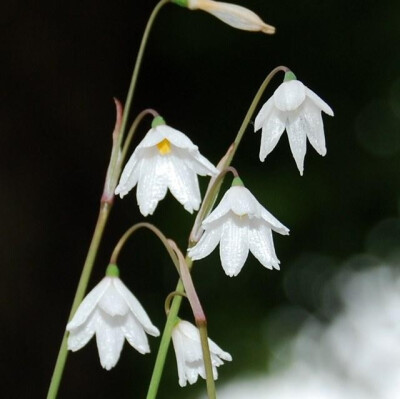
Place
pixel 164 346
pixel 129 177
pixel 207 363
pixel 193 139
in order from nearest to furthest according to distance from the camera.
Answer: pixel 207 363 < pixel 164 346 < pixel 129 177 < pixel 193 139

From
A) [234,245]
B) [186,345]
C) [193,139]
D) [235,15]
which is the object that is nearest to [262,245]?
[234,245]

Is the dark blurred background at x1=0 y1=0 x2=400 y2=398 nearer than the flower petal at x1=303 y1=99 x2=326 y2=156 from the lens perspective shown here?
No

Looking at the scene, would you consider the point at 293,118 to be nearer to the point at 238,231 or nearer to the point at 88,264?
the point at 238,231

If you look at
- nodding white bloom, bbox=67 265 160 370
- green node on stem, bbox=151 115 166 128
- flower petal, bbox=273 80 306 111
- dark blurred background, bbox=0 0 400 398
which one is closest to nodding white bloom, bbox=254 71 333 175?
flower petal, bbox=273 80 306 111

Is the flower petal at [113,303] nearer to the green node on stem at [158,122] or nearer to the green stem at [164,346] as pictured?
the green stem at [164,346]

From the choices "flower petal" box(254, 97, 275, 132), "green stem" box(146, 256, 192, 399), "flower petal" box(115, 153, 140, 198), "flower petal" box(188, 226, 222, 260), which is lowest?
"green stem" box(146, 256, 192, 399)

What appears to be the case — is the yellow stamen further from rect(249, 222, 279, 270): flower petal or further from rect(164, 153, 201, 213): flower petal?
rect(249, 222, 279, 270): flower petal
